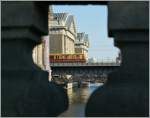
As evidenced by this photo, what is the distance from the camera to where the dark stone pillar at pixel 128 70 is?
7.71m

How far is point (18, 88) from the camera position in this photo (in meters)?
7.94

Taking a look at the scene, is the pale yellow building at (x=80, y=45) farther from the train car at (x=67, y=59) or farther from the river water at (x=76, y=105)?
the river water at (x=76, y=105)

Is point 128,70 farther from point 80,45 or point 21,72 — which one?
point 80,45

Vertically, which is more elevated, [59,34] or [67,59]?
[59,34]

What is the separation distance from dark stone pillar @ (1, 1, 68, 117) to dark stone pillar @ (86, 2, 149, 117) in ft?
2.49

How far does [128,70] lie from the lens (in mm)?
7887

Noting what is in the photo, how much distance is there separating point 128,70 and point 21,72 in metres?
1.75

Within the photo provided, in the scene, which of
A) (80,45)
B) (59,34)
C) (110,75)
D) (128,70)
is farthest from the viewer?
(80,45)

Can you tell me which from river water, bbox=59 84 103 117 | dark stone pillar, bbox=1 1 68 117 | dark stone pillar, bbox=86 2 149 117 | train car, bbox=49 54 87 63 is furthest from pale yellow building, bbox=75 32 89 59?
dark stone pillar, bbox=86 2 149 117

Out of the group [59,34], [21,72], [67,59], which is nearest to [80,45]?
[59,34]

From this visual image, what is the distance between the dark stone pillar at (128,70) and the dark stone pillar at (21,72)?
29.8 inches

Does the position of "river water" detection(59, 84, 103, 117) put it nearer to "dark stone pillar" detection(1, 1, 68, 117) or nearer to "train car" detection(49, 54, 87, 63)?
"dark stone pillar" detection(1, 1, 68, 117)

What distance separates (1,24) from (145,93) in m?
2.58

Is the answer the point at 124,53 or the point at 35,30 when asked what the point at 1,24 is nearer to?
the point at 35,30
